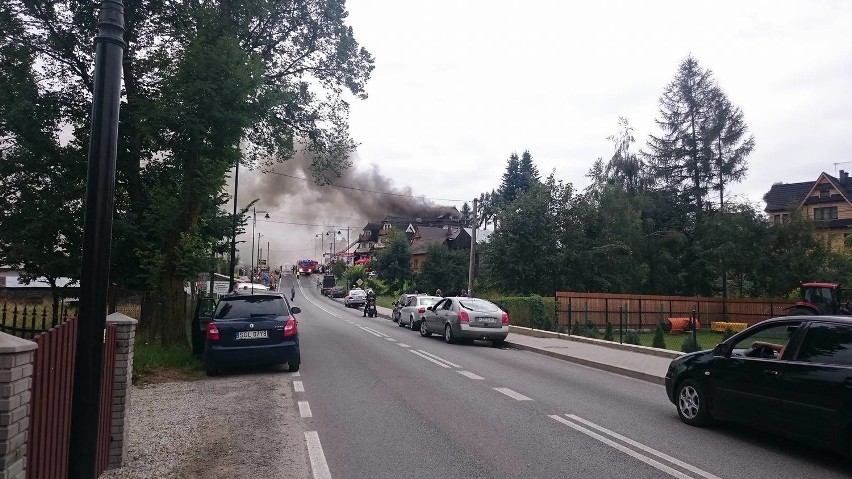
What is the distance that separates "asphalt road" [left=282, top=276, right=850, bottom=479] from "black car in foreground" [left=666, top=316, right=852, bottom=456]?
0.31 metres

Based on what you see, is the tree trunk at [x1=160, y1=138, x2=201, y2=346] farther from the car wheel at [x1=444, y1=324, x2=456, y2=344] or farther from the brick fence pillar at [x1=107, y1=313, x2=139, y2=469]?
the brick fence pillar at [x1=107, y1=313, x2=139, y2=469]

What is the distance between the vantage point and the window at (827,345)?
19.0ft

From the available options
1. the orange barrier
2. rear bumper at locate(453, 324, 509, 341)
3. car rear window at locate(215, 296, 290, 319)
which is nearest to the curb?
rear bumper at locate(453, 324, 509, 341)

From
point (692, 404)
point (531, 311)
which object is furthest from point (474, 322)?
point (692, 404)

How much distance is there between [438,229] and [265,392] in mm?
89432

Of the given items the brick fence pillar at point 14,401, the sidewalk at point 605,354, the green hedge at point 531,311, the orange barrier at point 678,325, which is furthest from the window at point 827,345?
the orange barrier at point 678,325

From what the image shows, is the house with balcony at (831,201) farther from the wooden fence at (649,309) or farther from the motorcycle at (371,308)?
the motorcycle at (371,308)

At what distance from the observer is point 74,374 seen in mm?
4012

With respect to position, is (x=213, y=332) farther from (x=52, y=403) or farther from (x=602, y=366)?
(x=602, y=366)

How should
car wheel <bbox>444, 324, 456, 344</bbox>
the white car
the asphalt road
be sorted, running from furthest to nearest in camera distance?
the white car → car wheel <bbox>444, 324, 456, 344</bbox> → the asphalt road

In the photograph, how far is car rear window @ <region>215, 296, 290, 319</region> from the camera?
11.5 meters

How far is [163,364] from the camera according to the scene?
12320 mm

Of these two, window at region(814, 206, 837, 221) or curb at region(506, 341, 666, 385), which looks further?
window at region(814, 206, 837, 221)

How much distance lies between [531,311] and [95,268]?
851 inches
